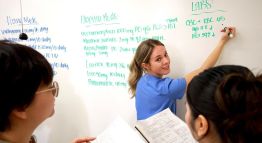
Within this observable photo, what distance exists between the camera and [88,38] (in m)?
2.05

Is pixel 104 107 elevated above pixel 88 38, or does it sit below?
below

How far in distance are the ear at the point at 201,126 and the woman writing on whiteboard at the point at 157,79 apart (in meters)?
0.73

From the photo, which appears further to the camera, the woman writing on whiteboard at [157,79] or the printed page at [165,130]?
the woman writing on whiteboard at [157,79]

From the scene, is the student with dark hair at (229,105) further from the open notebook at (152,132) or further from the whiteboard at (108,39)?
the whiteboard at (108,39)

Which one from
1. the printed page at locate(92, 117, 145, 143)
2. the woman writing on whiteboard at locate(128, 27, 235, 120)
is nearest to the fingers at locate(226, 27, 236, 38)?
the woman writing on whiteboard at locate(128, 27, 235, 120)

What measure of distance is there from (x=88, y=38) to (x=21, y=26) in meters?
0.74

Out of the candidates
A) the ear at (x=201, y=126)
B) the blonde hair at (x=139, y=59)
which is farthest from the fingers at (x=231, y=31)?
the ear at (x=201, y=126)

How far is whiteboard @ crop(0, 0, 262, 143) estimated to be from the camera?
4.99 ft

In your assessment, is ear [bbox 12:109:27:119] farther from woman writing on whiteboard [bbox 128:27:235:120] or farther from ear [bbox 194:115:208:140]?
woman writing on whiteboard [bbox 128:27:235:120]

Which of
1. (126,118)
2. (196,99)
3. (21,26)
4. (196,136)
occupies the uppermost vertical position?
(21,26)

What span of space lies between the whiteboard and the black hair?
1055 mm

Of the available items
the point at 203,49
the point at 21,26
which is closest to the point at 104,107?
the point at 203,49

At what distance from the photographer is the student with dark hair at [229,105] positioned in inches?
26.7

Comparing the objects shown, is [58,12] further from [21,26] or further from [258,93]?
[258,93]
